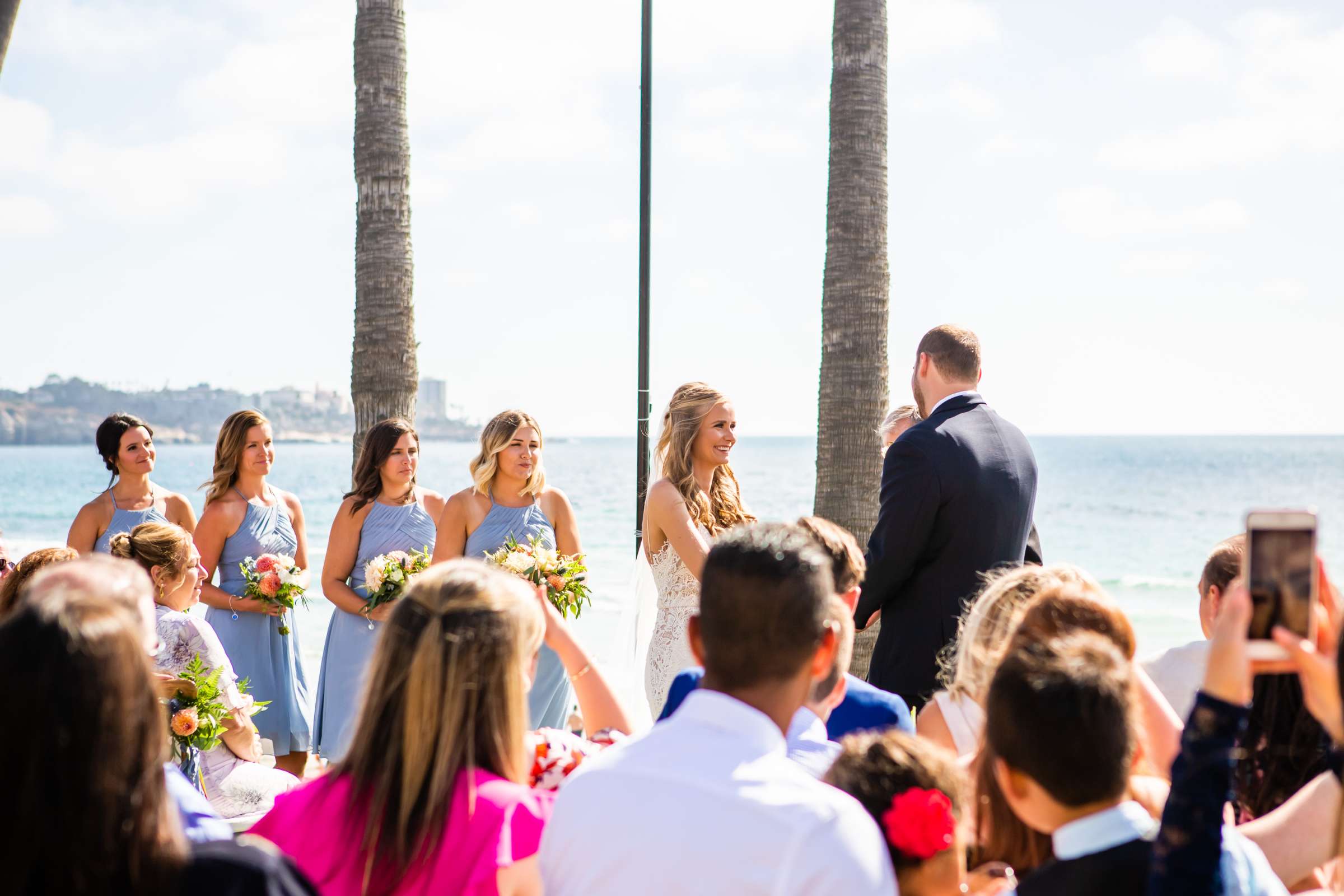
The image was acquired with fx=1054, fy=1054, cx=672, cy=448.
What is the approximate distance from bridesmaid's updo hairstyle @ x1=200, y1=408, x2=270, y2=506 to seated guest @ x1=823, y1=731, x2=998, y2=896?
5.41 m

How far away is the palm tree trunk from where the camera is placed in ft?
15.0

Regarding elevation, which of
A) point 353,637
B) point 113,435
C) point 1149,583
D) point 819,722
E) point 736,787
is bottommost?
point 1149,583

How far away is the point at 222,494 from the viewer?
6.63m

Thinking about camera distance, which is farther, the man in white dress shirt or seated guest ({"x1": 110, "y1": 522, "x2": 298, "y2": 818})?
seated guest ({"x1": 110, "y1": 522, "x2": 298, "y2": 818})

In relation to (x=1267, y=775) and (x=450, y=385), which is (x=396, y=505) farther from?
(x=450, y=385)

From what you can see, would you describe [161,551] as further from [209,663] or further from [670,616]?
[670,616]

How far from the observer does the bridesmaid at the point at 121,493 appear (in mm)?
6633

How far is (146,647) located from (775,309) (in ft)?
245

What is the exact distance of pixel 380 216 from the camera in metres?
7.44

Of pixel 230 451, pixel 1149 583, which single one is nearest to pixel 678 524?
pixel 230 451

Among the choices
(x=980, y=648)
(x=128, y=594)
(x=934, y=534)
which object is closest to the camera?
(x=128, y=594)

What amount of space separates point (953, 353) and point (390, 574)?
325 cm

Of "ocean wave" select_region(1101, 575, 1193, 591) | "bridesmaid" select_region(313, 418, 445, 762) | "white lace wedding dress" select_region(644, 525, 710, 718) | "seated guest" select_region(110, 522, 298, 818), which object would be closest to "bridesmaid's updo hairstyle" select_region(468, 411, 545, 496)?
"bridesmaid" select_region(313, 418, 445, 762)

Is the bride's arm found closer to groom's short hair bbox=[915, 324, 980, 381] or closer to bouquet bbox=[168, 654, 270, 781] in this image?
groom's short hair bbox=[915, 324, 980, 381]
